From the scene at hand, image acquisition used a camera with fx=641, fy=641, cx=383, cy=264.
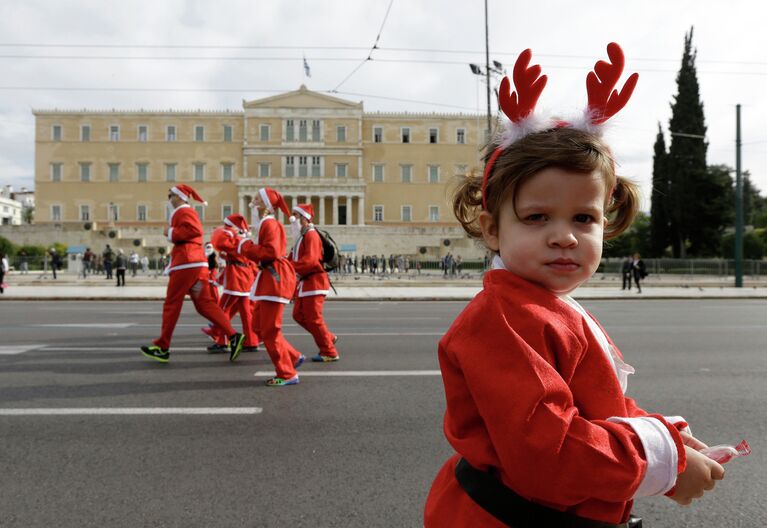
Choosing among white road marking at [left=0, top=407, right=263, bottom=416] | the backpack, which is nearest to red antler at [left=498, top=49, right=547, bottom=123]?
white road marking at [left=0, top=407, right=263, bottom=416]

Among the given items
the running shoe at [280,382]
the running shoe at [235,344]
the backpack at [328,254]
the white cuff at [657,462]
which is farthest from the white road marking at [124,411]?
the white cuff at [657,462]

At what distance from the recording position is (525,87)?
149cm

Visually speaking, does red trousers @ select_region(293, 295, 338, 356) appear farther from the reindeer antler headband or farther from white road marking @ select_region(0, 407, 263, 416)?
the reindeer antler headband

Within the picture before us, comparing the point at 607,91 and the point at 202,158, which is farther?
the point at 202,158

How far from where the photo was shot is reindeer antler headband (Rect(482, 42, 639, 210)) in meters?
1.48

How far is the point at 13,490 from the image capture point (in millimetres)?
3469

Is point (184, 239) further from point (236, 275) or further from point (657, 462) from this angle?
point (657, 462)

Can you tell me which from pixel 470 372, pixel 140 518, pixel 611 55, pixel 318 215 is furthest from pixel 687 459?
pixel 318 215

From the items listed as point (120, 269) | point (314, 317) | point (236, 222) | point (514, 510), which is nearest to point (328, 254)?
point (314, 317)

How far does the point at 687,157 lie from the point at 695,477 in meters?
49.5

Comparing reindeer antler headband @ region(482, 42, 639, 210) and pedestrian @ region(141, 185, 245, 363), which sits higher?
reindeer antler headband @ region(482, 42, 639, 210)

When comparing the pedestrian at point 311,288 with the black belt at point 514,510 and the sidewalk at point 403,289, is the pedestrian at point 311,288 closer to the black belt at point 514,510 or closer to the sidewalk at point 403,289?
the black belt at point 514,510

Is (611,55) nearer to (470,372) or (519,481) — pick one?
(470,372)

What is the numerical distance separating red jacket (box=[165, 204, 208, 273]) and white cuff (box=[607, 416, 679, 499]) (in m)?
6.62
